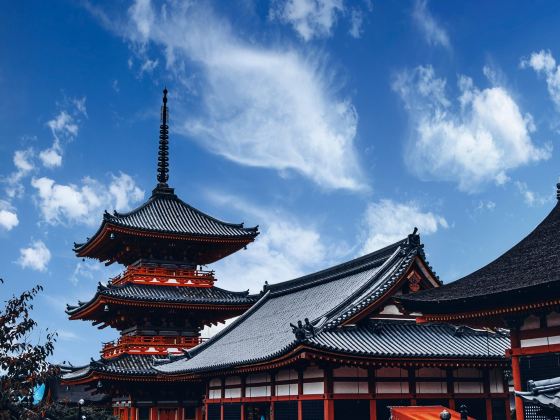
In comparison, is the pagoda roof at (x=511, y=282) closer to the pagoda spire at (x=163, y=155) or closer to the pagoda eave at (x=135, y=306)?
the pagoda eave at (x=135, y=306)

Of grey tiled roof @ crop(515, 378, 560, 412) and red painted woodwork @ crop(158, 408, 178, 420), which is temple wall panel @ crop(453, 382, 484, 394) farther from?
red painted woodwork @ crop(158, 408, 178, 420)

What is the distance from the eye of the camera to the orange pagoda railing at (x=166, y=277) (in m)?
44.3

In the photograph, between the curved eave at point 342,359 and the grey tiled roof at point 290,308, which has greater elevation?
the grey tiled roof at point 290,308

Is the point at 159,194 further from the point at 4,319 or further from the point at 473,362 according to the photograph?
the point at 4,319

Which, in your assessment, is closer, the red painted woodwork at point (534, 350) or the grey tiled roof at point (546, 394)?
the grey tiled roof at point (546, 394)

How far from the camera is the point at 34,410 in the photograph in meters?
19.7

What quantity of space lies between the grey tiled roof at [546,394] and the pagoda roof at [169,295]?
95.6 feet

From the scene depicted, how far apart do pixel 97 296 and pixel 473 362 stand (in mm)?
23472

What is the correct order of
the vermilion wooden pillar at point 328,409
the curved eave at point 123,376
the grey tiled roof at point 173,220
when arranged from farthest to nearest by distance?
the grey tiled roof at point 173,220, the curved eave at point 123,376, the vermilion wooden pillar at point 328,409

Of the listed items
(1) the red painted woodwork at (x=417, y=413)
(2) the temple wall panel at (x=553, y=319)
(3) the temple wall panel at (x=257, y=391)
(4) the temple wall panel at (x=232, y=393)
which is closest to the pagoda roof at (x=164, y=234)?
(4) the temple wall panel at (x=232, y=393)

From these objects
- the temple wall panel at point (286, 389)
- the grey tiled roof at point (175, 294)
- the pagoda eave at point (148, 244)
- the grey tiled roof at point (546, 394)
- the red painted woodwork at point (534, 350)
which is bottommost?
the grey tiled roof at point (546, 394)

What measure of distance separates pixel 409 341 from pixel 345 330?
260cm

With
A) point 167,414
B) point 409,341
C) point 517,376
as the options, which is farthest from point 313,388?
point 167,414

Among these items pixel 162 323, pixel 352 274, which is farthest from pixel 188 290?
pixel 352 274
